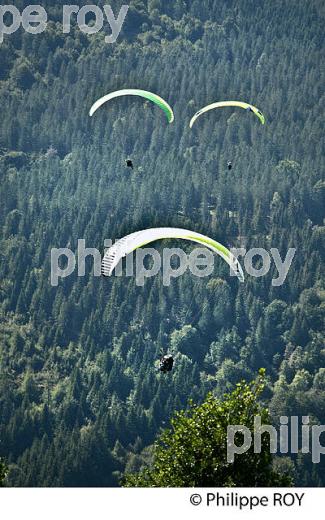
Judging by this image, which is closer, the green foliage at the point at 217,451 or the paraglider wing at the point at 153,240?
the green foliage at the point at 217,451

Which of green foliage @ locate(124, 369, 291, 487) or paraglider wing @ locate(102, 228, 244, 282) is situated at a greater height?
paraglider wing @ locate(102, 228, 244, 282)

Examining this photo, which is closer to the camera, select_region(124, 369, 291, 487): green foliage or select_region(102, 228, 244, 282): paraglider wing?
select_region(124, 369, 291, 487): green foliage

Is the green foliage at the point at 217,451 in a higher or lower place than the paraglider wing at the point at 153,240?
lower

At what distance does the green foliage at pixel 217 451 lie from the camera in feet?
269

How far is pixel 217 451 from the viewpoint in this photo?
272 feet

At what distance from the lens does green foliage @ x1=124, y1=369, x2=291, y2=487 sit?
82000 millimetres

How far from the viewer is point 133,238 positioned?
3531 inches
